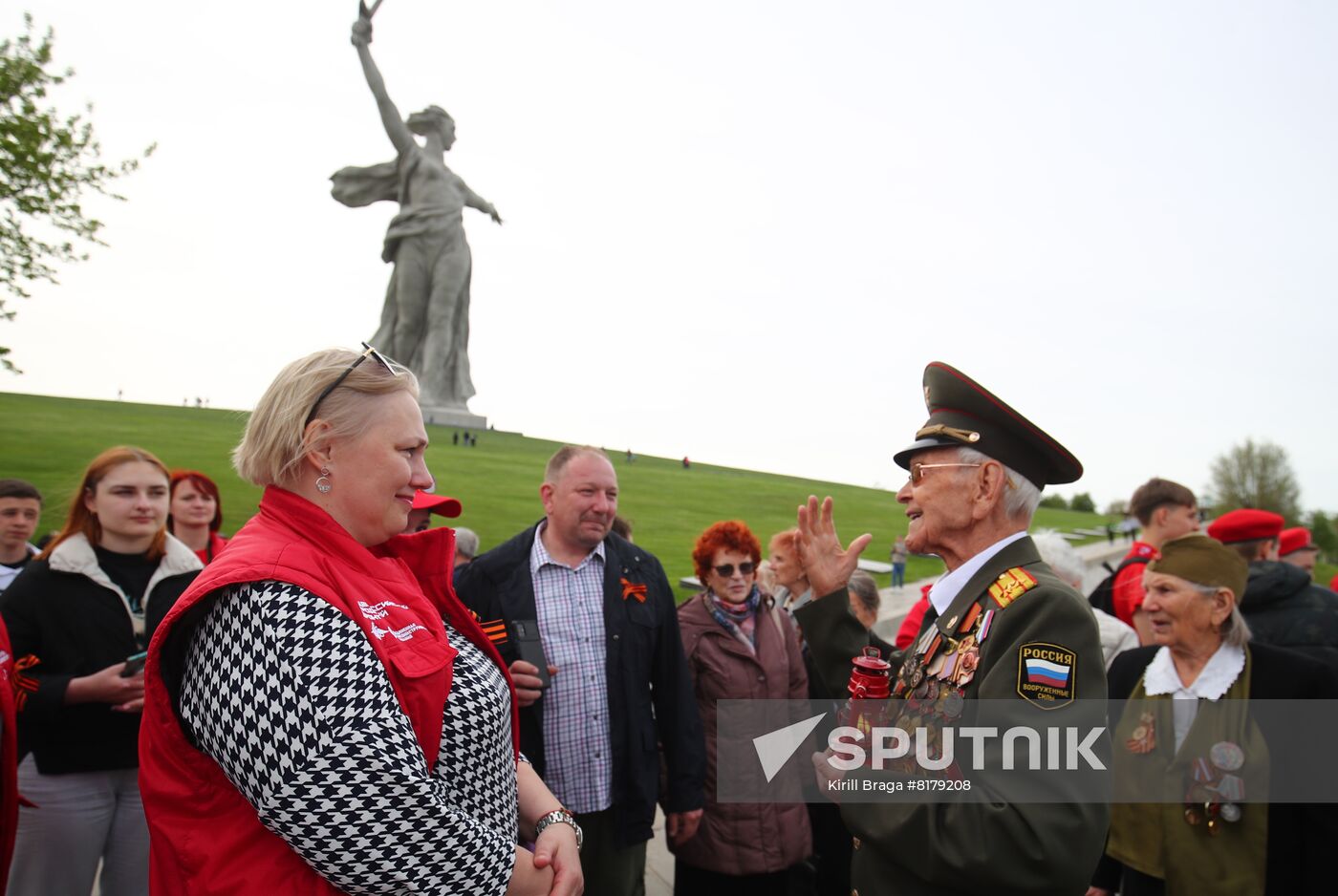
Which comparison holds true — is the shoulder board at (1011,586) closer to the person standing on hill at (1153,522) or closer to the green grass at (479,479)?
the person standing on hill at (1153,522)

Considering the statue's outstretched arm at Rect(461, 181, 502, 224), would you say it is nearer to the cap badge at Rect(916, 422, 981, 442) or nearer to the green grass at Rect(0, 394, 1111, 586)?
the green grass at Rect(0, 394, 1111, 586)

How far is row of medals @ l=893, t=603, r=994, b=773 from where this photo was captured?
2.27 meters

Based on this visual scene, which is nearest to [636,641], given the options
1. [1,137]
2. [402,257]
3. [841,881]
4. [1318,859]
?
[841,881]

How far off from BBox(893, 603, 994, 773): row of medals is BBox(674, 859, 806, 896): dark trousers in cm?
221

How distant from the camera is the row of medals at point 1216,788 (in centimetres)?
333

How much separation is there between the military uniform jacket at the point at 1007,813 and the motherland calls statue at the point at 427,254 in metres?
26.5

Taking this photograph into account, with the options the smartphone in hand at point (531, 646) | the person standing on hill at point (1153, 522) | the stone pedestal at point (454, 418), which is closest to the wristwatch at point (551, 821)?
the smartphone in hand at point (531, 646)

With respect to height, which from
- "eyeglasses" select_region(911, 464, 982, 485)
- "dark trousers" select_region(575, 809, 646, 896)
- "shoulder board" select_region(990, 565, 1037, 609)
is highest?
"eyeglasses" select_region(911, 464, 982, 485)

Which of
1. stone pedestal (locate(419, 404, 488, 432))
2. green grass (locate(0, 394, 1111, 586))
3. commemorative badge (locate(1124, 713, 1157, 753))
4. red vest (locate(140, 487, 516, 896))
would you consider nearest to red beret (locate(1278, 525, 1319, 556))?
commemorative badge (locate(1124, 713, 1157, 753))

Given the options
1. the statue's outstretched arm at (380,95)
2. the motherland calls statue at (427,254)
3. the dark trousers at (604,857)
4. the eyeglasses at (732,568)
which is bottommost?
the dark trousers at (604,857)

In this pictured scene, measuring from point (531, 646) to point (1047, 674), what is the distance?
2.21m

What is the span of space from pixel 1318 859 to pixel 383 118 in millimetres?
26376

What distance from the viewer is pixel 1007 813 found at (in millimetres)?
1955

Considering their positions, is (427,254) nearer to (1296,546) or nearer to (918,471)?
(1296,546)
